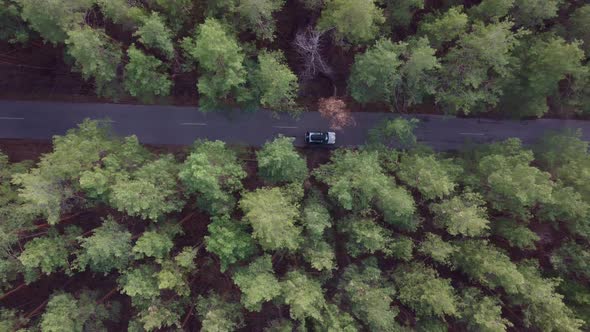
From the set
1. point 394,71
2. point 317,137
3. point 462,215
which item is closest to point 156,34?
point 317,137

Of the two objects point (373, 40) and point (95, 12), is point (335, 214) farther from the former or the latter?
point (95, 12)

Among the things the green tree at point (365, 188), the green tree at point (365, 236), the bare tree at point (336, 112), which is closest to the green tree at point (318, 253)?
the green tree at point (365, 236)

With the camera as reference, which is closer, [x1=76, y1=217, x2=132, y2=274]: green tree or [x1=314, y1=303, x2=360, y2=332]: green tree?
[x1=76, y1=217, x2=132, y2=274]: green tree

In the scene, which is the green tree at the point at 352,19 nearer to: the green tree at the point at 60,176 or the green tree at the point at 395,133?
the green tree at the point at 395,133

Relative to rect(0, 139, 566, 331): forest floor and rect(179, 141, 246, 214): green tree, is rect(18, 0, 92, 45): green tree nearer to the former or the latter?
rect(179, 141, 246, 214): green tree

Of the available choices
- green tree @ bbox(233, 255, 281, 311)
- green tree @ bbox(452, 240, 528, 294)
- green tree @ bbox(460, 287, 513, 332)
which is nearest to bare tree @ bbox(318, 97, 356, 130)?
green tree @ bbox(233, 255, 281, 311)

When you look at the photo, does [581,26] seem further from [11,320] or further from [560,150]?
[11,320]

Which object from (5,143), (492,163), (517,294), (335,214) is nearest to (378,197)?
(335,214)

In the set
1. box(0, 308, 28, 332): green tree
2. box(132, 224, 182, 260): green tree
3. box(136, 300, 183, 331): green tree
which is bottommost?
box(0, 308, 28, 332): green tree
